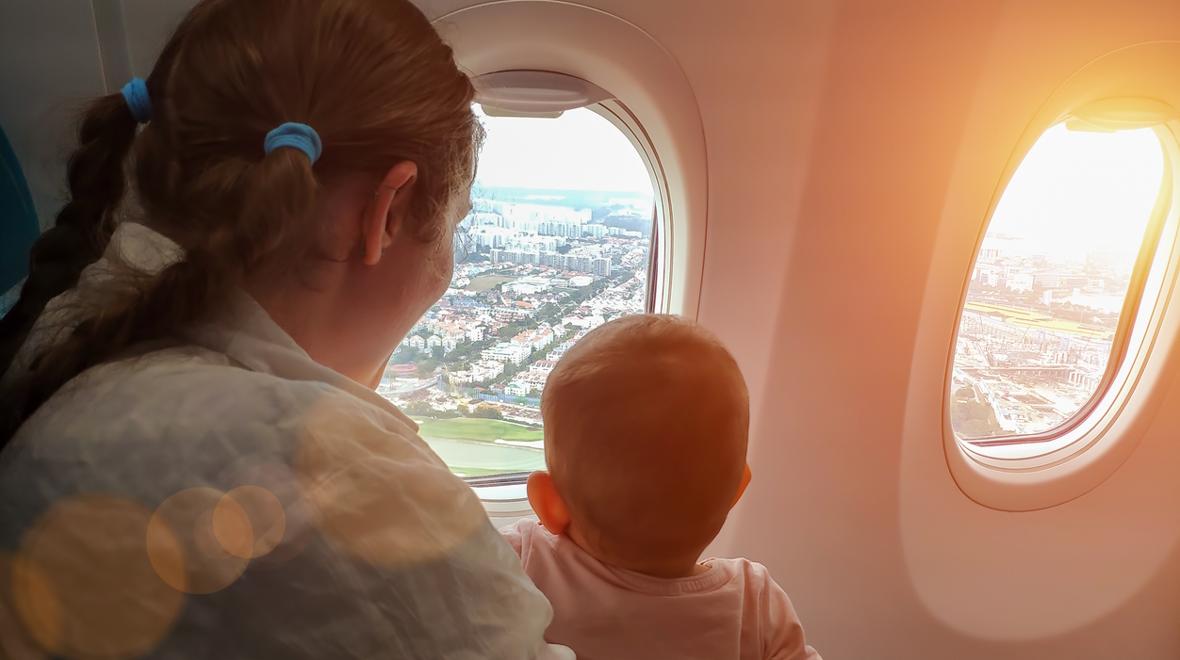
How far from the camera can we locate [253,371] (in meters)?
0.71

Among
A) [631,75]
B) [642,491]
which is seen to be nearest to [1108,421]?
[631,75]

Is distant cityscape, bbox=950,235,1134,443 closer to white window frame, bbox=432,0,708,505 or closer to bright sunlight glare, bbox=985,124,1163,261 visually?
bright sunlight glare, bbox=985,124,1163,261

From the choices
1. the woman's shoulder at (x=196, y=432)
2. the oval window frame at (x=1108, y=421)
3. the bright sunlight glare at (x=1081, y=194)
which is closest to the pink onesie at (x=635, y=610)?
the woman's shoulder at (x=196, y=432)

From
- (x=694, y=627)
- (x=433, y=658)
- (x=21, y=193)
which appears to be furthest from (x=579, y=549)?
(x=21, y=193)

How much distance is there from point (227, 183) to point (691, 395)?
558mm

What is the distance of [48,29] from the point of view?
1.23 meters

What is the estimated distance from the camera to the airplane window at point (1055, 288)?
1.85 meters

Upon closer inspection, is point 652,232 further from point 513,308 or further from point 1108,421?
point 1108,421

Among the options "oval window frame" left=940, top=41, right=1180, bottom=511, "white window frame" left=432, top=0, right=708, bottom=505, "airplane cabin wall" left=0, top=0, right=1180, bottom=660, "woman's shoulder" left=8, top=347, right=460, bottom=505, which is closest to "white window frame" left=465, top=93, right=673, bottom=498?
"white window frame" left=432, top=0, right=708, bottom=505

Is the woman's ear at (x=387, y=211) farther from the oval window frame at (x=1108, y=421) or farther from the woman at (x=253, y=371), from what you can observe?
the oval window frame at (x=1108, y=421)

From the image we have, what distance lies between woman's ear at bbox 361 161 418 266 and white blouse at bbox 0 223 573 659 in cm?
23

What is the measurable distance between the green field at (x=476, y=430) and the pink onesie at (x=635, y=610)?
2.44ft

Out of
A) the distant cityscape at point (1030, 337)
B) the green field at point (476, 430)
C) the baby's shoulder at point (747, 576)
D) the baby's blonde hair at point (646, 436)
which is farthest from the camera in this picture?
the distant cityscape at point (1030, 337)

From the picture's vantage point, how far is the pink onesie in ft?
3.29
